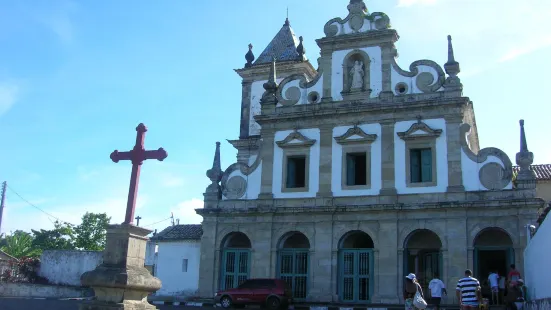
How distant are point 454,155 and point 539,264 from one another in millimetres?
8795

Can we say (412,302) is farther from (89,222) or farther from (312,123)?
(89,222)

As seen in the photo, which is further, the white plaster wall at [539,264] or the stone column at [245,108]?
the stone column at [245,108]

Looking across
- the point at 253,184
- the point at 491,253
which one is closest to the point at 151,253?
the point at 253,184

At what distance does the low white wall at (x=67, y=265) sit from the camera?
34.0 m

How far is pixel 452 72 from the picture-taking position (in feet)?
80.4

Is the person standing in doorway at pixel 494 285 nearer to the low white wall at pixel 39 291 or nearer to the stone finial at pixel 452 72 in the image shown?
the stone finial at pixel 452 72

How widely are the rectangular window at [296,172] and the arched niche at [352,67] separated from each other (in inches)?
149

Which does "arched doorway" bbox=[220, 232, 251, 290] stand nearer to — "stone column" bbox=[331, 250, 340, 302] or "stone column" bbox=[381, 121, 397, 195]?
"stone column" bbox=[331, 250, 340, 302]

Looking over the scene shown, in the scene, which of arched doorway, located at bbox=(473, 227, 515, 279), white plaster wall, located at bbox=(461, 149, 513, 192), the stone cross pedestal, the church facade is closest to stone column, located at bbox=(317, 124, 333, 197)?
the church facade

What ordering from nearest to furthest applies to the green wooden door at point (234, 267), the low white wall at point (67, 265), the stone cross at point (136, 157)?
the stone cross at point (136, 157)
the green wooden door at point (234, 267)
the low white wall at point (67, 265)

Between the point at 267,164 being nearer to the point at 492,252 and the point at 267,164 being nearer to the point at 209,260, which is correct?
the point at 209,260

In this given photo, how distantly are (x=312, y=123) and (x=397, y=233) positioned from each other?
620 cm

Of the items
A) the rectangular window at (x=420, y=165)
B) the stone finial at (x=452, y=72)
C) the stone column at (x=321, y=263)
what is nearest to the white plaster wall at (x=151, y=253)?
the stone column at (x=321, y=263)

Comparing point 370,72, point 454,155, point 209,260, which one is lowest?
point 209,260
